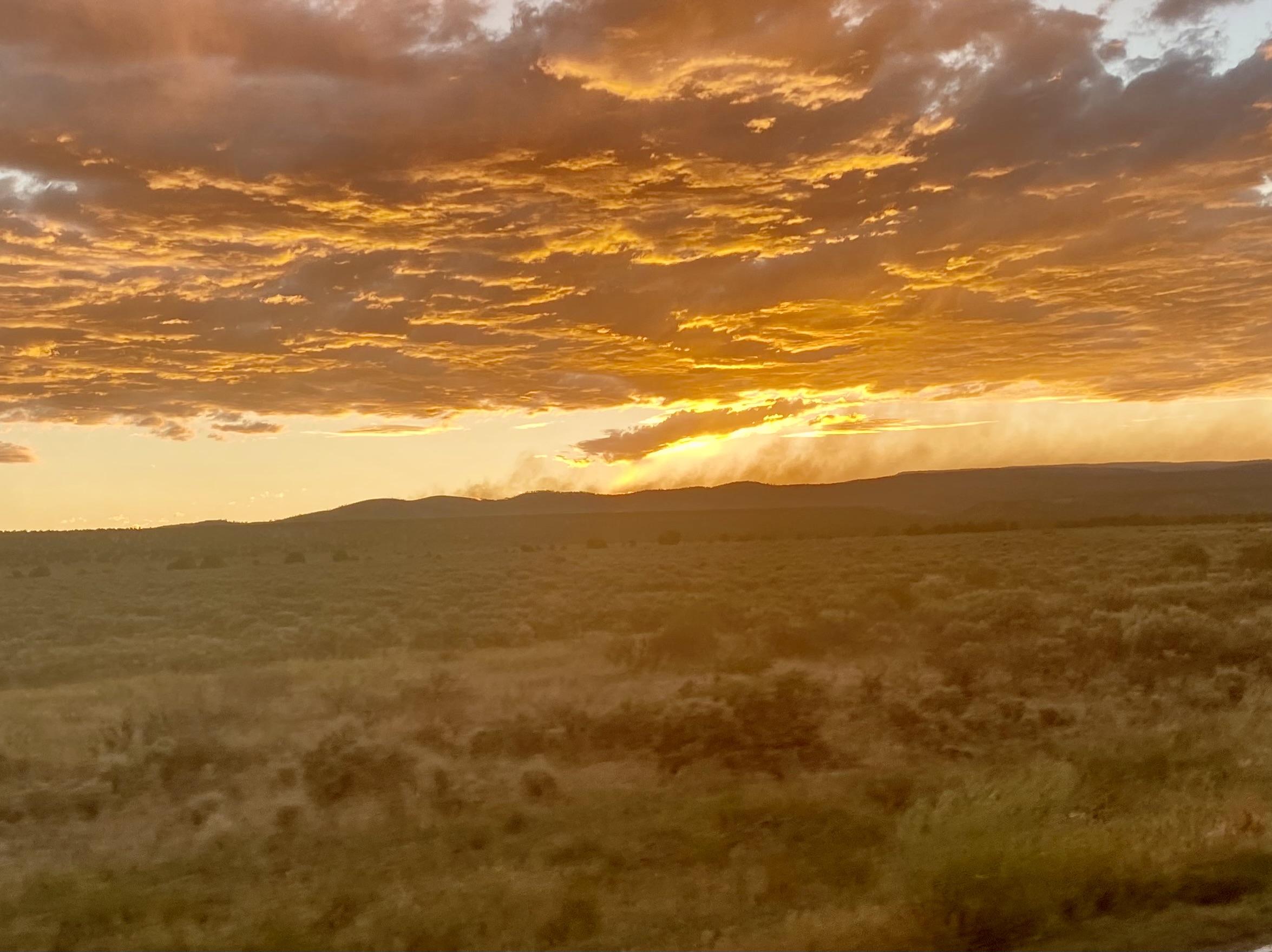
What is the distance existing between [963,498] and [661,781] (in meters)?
166

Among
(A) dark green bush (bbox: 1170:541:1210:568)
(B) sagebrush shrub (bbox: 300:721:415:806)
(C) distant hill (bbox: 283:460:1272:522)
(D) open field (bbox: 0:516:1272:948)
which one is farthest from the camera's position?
(C) distant hill (bbox: 283:460:1272:522)

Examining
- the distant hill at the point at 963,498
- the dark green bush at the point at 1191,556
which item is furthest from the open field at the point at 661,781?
the distant hill at the point at 963,498

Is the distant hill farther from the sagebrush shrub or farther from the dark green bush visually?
the sagebrush shrub

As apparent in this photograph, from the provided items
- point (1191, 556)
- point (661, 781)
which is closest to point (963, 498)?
point (1191, 556)

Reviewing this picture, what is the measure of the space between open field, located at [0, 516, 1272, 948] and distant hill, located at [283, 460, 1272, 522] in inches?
4784

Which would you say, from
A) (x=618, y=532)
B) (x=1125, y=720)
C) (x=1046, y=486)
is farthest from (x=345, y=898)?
(x=1046, y=486)

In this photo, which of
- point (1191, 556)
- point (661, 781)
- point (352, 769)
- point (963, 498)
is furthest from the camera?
point (963, 498)

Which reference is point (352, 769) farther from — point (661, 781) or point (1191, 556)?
point (1191, 556)

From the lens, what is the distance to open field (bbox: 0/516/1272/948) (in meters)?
9.78

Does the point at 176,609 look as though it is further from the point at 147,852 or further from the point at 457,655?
the point at 147,852

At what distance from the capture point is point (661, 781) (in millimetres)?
13836

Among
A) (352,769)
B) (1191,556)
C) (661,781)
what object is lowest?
(1191,556)

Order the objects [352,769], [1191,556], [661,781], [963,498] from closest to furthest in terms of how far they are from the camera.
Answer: [661,781]
[352,769]
[1191,556]
[963,498]

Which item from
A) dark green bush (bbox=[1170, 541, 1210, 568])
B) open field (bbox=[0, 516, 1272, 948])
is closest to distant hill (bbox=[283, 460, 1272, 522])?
dark green bush (bbox=[1170, 541, 1210, 568])
